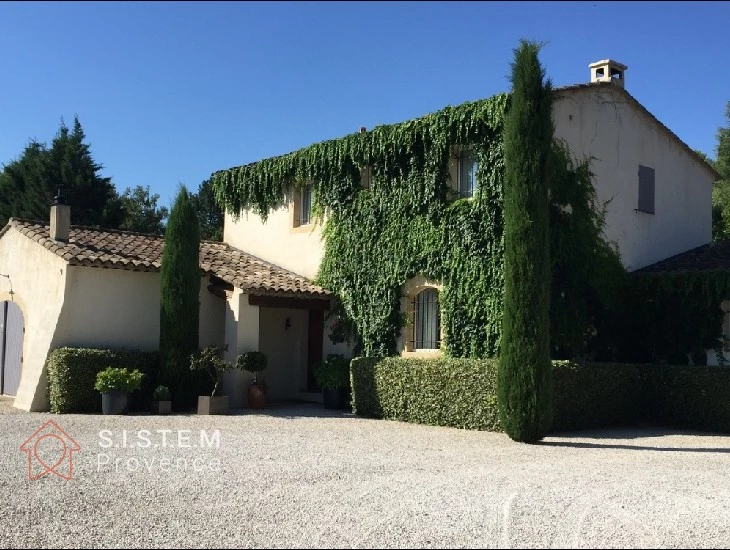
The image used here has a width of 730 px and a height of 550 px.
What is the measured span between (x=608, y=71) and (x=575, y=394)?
8292 mm

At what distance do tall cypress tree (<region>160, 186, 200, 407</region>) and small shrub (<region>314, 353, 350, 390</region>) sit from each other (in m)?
2.78

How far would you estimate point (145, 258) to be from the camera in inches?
694

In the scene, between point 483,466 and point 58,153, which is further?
point 58,153

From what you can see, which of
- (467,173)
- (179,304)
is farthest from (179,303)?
(467,173)

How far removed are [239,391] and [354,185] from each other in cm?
550

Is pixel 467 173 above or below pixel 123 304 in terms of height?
above

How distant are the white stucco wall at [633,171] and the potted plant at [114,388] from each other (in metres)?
10.0

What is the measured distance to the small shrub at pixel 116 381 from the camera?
14977mm

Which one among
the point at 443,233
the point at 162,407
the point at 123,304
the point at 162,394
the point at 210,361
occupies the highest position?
the point at 443,233

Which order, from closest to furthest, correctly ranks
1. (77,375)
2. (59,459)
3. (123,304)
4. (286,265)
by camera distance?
(59,459) → (77,375) → (123,304) → (286,265)

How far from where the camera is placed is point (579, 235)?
15.1 m

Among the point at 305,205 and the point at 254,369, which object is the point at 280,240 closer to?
the point at 305,205

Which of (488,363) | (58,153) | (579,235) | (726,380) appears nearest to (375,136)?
(579,235)

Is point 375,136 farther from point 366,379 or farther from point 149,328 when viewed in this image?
point 149,328
